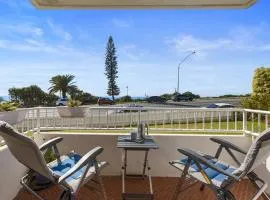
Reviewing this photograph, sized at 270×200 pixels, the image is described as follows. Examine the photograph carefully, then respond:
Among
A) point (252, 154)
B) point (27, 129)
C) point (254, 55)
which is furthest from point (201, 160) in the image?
point (254, 55)

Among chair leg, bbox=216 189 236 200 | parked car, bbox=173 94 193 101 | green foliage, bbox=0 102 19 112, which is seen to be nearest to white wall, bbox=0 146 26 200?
green foliage, bbox=0 102 19 112

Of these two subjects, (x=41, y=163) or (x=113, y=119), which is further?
(x=113, y=119)

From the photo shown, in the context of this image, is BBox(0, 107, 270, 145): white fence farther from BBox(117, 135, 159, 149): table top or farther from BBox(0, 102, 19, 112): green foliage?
BBox(0, 102, 19, 112): green foliage

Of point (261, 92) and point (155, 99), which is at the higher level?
point (261, 92)

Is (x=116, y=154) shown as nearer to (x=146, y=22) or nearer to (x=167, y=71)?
(x=146, y=22)

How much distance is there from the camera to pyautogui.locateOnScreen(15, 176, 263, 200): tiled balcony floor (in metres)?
4.50

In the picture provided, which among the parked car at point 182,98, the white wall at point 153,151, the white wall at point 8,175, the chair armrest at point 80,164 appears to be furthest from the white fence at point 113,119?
the parked car at point 182,98

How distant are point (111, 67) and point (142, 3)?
3058 cm

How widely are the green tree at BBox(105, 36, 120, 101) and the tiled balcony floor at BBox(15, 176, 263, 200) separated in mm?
30319

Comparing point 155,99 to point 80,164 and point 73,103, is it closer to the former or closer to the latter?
point 73,103

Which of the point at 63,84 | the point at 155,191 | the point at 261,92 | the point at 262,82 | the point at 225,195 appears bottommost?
the point at 155,191

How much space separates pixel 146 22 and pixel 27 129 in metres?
27.9

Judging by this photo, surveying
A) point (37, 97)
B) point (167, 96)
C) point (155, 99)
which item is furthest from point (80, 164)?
point (155, 99)

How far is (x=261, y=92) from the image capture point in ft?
42.7
